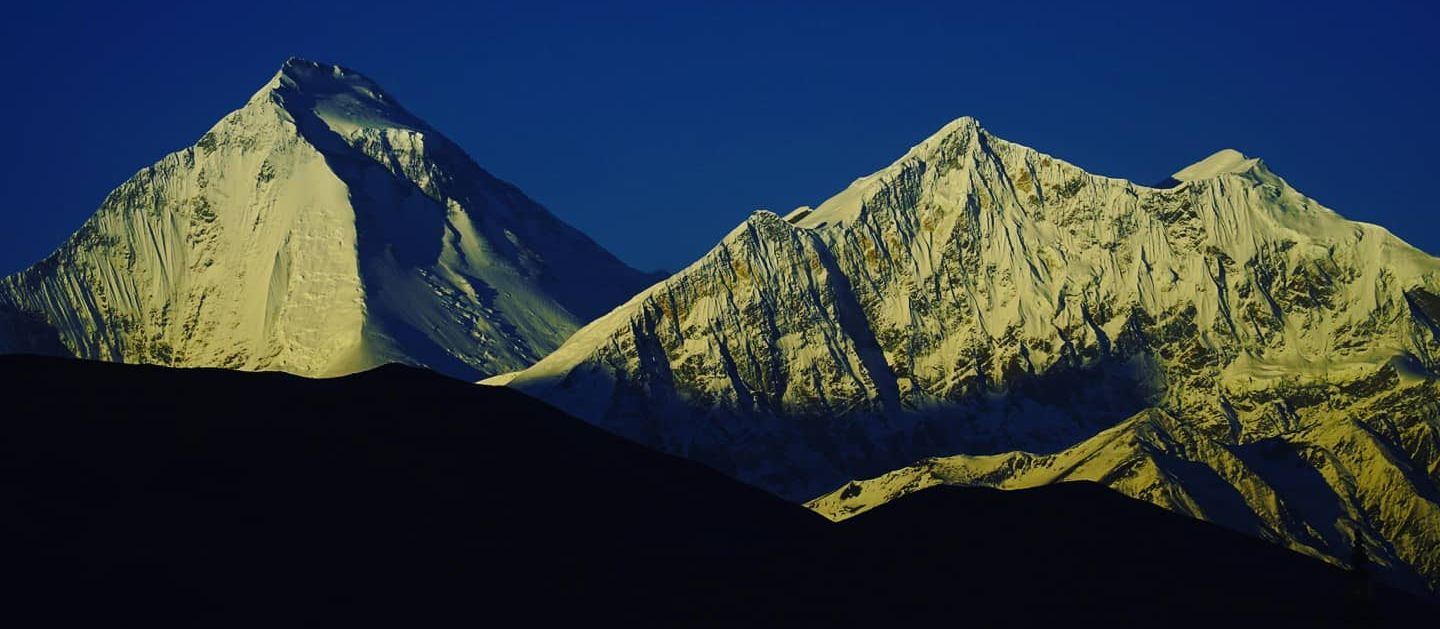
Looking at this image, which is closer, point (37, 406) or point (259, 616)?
point (259, 616)

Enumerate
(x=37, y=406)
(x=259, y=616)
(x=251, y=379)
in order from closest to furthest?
1. (x=259, y=616)
2. (x=37, y=406)
3. (x=251, y=379)

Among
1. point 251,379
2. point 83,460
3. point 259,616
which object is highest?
point 251,379

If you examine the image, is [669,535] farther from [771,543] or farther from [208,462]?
[208,462]

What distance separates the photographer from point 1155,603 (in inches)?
5354

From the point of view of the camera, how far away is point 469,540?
143 metres

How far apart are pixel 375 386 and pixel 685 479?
16.9 m

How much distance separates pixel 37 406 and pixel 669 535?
95.6ft

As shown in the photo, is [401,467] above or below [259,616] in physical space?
above

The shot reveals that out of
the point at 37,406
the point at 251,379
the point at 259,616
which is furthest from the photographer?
the point at 251,379

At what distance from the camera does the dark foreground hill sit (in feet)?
427

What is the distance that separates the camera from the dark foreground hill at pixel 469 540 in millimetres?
130125

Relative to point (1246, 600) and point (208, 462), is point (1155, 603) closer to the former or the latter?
point (1246, 600)

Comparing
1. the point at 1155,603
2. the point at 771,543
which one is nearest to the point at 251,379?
the point at 771,543

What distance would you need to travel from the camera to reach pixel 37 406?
482 feet
